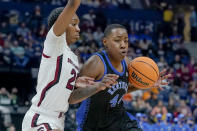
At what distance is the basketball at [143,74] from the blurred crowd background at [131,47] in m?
6.13

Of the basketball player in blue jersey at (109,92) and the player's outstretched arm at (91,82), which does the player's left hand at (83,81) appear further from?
the basketball player in blue jersey at (109,92)

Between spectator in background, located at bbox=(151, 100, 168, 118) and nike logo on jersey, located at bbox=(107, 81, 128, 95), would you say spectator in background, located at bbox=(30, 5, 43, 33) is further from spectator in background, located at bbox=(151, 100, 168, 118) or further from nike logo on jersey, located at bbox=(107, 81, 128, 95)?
nike logo on jersey, located at bbox=(107, 81, 128, 95)

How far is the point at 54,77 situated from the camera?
525 cm

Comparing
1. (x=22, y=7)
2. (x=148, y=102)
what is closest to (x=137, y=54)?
(x=148, y=102)

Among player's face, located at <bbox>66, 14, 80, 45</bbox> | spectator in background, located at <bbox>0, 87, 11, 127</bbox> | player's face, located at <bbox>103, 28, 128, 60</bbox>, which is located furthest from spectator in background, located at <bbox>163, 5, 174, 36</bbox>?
player's face, located at <bbox>66, 14, 80, 45</bbox>

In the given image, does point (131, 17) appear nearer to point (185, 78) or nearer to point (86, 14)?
point (86, 14)

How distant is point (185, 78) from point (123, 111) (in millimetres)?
13280

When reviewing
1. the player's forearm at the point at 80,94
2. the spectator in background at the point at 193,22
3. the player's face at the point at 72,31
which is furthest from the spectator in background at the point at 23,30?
the player's forearm at the point at 80,94

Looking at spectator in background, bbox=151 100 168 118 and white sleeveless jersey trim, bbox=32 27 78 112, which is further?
spectator in background, bbox=151 100 168 118

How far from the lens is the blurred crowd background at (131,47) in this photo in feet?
46.8

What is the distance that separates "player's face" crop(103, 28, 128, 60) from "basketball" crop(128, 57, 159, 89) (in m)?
0.31

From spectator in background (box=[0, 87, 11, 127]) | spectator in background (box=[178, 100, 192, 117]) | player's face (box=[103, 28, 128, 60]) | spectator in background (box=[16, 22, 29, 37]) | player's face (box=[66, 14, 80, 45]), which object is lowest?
spectator in background (box=[178, 100, 192, 117])

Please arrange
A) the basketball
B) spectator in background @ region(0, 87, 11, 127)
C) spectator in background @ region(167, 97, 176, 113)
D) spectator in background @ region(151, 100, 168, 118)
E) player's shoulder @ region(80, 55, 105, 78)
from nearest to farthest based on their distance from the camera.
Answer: player's shoulder @ region(80, 55, 105, 78), the basketball, spectator in background @ region(0, 87, 11, 127), spectator in background @ region(151, 100, 168, 118), spectator in background @ region(167, 97, 176, 113)

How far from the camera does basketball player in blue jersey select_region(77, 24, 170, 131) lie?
5.93m
